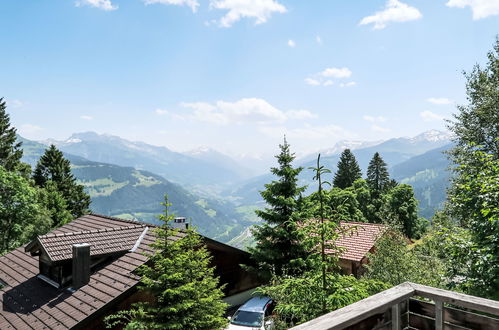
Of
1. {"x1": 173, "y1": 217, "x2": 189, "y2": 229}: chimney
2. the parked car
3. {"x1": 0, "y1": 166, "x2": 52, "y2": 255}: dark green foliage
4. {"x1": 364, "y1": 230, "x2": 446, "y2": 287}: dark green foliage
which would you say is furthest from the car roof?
{"x1": 0, "y1": 166, "x2": 52, "y2": 255}: dark green foliage

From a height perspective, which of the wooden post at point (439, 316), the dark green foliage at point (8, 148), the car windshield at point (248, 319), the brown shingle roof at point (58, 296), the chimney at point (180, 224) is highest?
the dark green foliage at point (8, 148)

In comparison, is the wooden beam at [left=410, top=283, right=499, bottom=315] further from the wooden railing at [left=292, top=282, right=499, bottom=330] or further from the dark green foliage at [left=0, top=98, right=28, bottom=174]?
the dark green foliage at [left=0, top=98, right=28, bottom=174]

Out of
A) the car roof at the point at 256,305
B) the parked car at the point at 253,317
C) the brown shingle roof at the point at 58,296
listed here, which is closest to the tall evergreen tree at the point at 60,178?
the brown shingle roof at the point at 58,296

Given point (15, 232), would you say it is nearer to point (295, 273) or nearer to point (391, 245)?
point (295, 273)

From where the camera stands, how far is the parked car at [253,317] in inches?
595

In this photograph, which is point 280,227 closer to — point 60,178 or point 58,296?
point 58,296

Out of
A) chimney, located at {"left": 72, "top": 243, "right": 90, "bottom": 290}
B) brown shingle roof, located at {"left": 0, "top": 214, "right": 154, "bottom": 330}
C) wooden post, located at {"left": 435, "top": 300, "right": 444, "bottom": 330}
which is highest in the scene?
wooden post, located at {"left": 435, "top": 300, "right": 444, "bottom": 330}

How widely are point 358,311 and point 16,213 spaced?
1244 inches

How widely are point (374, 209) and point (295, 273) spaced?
3785 centimetres

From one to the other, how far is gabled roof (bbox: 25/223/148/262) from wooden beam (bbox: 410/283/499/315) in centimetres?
1461

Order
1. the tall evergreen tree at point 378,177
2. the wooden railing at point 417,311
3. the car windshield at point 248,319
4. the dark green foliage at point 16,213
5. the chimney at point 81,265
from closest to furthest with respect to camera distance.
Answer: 1. the wooden railing at point 417,311
2. the chimney at point 81,265
3. the car windshield at point 248,319
4. the dark green foliage at point 16,213
5. the tall evergreen tree at point 378,177

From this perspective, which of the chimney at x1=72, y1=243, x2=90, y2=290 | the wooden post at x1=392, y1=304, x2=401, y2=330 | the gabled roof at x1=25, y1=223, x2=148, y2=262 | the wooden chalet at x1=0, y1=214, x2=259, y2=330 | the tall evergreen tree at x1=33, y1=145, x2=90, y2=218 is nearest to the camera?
the wooden post at x1=392, y1=304, x2=401, y2=330

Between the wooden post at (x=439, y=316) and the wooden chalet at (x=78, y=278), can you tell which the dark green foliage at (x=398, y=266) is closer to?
the wooden chalet at (x=78, y=278)

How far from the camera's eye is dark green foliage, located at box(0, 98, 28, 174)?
43653mm
